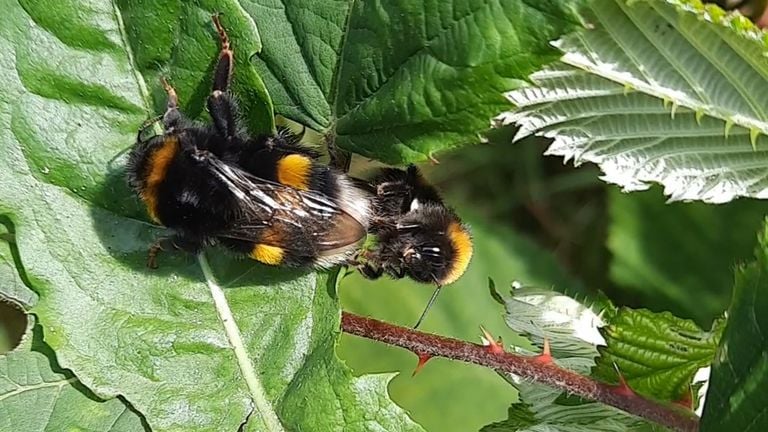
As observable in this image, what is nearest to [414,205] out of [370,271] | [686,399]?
[370,271]

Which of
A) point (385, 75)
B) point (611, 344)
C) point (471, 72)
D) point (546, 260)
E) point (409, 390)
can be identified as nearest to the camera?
point (471, 72)

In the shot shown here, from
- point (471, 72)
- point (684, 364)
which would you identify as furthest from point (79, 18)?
point (684, 364)

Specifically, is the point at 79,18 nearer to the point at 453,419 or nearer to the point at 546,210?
the point at 453,419

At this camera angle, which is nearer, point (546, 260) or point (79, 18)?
point (79, 18)

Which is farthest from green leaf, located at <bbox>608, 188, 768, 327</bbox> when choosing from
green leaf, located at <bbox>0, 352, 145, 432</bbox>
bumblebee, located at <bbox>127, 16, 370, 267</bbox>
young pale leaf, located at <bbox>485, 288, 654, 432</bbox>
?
green leaf, located at <bbox>0, 352, 145, 432</bbox>

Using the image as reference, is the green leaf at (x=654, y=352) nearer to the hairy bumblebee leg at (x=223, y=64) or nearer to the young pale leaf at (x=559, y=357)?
the young pale leaf at (x=559, y=357)
